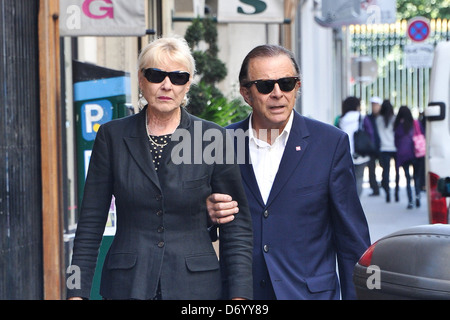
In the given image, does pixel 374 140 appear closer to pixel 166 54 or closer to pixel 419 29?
pixel 419 29

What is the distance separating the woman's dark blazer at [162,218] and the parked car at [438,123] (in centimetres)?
425

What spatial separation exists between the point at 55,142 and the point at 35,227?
600mm

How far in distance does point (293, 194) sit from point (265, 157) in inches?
8.2

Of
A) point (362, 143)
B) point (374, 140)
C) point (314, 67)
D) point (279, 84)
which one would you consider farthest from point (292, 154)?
point (314, 67)

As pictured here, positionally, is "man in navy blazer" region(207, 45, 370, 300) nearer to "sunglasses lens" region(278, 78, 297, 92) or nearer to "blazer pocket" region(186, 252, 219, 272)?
"sunglasses lens" region(278, 78, 297, 92)

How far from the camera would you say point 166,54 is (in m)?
3.59

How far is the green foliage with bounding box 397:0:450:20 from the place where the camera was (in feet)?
129

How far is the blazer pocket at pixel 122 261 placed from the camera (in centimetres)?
346

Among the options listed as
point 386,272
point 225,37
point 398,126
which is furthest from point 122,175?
point 398,126

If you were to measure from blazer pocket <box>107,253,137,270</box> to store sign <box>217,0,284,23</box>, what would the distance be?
7.02m

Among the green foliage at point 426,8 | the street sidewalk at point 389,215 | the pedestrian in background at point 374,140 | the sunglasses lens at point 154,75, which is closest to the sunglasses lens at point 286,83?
the sunglasses lens at point 154,75

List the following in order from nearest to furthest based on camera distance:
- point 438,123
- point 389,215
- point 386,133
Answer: point 438,123 → point 389,215 → point 386,133

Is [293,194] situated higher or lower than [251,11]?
lower

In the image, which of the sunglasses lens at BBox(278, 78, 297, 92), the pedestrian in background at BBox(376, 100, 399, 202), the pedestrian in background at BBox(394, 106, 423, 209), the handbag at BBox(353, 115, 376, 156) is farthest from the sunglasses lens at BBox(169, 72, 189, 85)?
the pedestrian in background at BBox(376, 100, 399, 202)
